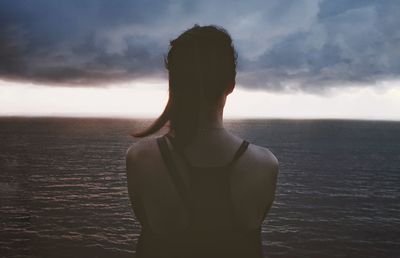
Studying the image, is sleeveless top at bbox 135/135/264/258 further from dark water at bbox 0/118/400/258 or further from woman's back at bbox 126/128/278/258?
dark water at bbox 0/118/400/258

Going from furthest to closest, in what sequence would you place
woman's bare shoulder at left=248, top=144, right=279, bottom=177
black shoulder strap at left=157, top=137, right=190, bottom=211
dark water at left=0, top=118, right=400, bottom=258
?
1. dark water at left=0, top=118, right=400, bottom=258
2. woman's bare shoulder at left=248, top=144, right=279, bottom=177
3. black shoulder strap at left=157, top=137, right=190, bottom=211

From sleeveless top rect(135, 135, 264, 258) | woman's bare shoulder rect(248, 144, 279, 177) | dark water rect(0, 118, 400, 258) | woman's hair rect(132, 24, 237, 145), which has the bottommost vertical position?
dark water rect(0, 118, 400, 258)

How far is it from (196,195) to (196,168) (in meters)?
0.11

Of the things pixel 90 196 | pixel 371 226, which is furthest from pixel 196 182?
pixel 90 196

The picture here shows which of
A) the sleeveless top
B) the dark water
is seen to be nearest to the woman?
the sleeveless top

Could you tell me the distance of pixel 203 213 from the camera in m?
1.74

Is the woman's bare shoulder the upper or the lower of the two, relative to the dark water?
upper

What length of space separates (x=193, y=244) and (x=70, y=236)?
42644 mm

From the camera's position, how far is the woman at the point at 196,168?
1732 mm

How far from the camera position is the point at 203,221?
5.73 ft

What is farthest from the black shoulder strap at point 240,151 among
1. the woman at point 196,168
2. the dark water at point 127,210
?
the dark water at point 127,210

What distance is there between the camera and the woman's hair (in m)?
1.73

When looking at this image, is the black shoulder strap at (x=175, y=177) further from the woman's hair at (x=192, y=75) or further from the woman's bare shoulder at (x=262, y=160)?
the woman's bare shoulder at (x=262, y=160)

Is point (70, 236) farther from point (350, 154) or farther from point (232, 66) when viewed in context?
point (350, 154)
